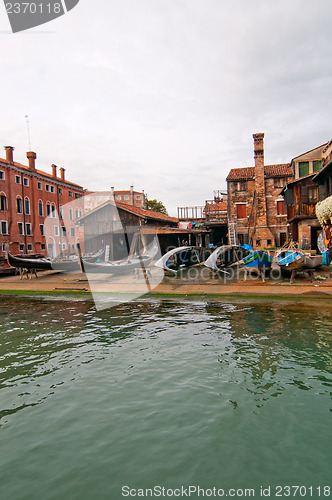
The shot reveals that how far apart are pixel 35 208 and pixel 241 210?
25.1 m

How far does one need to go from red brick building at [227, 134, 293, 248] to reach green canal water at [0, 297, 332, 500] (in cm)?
2415

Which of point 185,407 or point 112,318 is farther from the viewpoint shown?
point 112,318

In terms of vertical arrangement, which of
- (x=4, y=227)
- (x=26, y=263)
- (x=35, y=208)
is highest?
(x=35, y=208)

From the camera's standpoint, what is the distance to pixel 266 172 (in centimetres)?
3450

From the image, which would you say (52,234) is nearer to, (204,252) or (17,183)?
(17,183)

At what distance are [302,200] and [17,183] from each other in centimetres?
3074

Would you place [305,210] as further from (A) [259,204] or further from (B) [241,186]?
(B) [241,186]

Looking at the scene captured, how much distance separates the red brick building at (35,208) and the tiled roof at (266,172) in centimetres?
2405

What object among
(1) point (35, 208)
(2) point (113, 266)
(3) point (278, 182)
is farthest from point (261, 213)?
(1) point (35, 208)

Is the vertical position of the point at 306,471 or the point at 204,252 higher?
the point at 204,252

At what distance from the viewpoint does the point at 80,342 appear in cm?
930

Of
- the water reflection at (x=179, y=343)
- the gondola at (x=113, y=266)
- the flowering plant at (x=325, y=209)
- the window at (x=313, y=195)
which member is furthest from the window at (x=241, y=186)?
the water reflection at (x=179, y=343)

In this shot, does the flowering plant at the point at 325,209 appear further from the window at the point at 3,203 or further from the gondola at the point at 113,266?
the window at the point at 3,203

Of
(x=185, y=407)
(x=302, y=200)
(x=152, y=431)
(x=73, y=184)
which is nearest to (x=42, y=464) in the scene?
(x=152, y=431)
